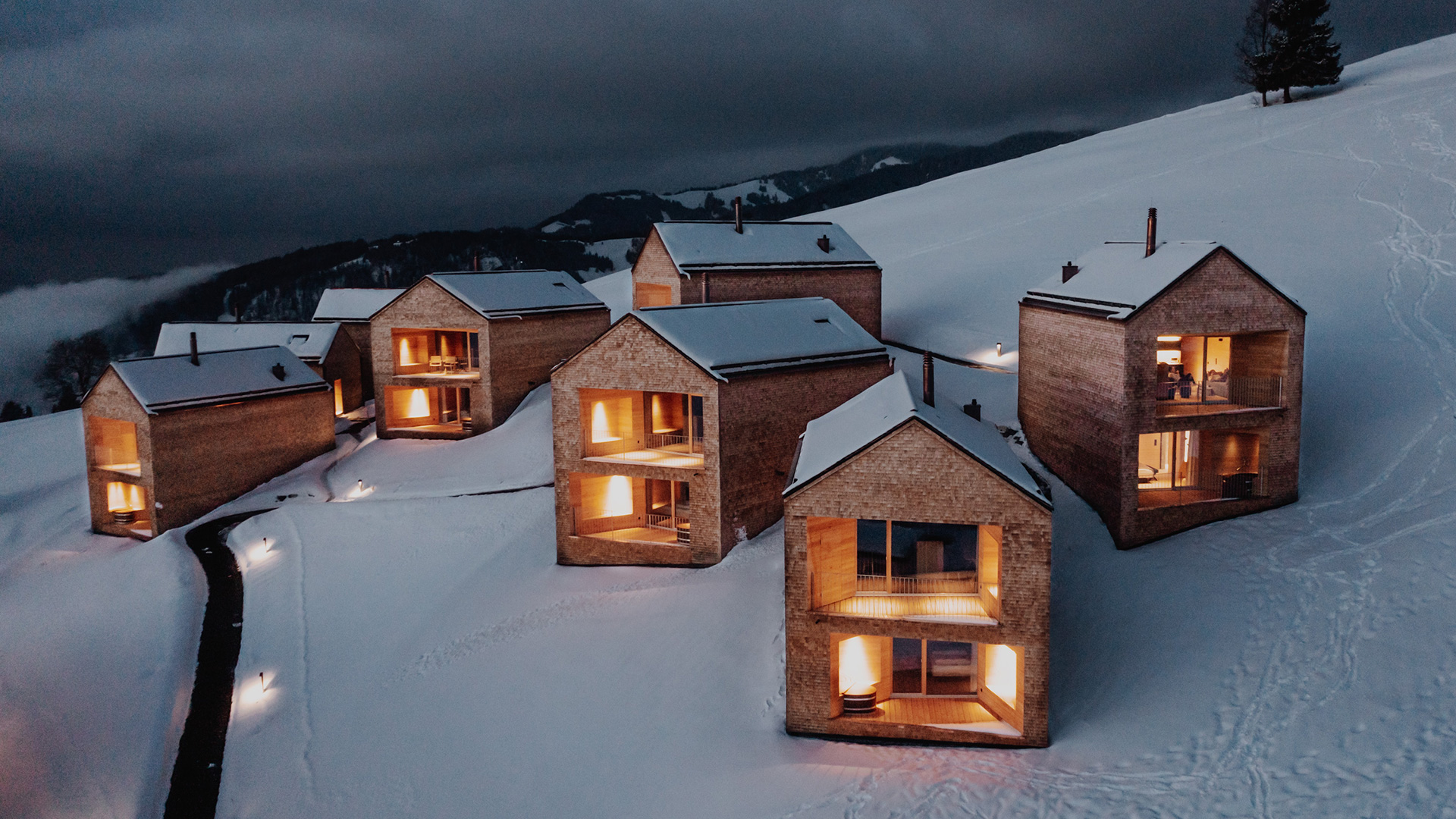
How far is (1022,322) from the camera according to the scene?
88.3 ft

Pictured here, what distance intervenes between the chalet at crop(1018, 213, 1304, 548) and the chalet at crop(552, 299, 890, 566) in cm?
632

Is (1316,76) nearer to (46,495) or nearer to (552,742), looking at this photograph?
(552,742)

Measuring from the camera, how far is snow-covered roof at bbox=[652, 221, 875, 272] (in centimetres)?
3438

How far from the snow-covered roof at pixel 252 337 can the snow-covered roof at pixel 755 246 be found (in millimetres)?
17837

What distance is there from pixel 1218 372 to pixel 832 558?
1176 cm

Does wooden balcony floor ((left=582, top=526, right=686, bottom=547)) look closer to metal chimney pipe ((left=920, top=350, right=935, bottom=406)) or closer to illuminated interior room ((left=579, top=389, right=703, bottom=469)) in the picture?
illuminated interior room ((left=579, top=389, right=703, bottom=469))

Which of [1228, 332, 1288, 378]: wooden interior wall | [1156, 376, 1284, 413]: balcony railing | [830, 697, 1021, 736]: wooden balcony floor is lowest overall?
[830, 697, 1021, 736]: wooden balcony floor

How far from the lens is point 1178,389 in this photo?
74.2 feet

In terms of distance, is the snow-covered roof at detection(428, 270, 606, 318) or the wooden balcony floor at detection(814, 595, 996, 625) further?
the snow-covered roof at detection(428, 270, 606, 318)

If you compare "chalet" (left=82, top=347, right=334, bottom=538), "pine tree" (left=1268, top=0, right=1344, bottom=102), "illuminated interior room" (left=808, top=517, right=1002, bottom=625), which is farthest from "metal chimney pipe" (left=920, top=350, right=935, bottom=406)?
"pine tree" (left=1268, top=0, right=1344, bottom=102)

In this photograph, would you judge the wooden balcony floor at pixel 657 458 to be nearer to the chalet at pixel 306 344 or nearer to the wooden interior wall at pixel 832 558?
the wooden interior wall at pixel 832 558

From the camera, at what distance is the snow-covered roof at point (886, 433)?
52.9 feet

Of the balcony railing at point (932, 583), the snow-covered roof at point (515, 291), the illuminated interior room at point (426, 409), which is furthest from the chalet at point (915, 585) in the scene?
the illuminated interior room at point (426, 409)

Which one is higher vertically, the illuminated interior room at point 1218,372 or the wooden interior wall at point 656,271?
the wooden interior wall at point 656,271
